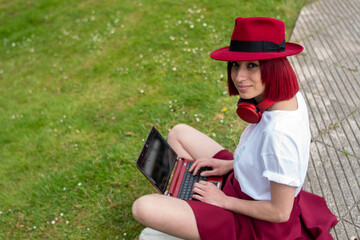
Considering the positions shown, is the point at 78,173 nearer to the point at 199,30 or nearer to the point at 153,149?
the point at 153,149

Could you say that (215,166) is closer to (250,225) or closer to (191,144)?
(191,144)

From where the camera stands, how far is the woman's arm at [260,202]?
1.82m

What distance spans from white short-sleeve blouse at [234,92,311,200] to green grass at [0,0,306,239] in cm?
158

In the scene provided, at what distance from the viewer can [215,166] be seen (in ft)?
8.66

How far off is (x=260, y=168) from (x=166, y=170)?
1.07m

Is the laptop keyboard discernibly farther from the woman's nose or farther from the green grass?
the woman's nose

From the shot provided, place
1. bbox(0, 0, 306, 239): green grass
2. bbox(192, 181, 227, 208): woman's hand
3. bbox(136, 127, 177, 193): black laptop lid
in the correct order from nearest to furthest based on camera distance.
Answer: bbox(192, 181, 227, 208): woman's hand → bbox(136, 127, 177, 193): black laptop lid → bbox(0, 0, 306, 239): green grass

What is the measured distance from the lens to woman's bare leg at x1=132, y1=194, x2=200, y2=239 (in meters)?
2.05

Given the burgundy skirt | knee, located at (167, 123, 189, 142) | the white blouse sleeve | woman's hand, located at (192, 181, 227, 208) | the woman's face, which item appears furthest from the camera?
knee, located at (167, 123, 189, 142)

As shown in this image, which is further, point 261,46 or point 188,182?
point 188,182

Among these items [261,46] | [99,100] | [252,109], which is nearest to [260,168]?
[252,109]

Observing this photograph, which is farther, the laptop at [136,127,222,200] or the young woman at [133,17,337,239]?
the laptop at [136,127,222,200]

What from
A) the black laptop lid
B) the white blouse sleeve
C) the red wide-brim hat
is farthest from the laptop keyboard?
the red wide-brim hat

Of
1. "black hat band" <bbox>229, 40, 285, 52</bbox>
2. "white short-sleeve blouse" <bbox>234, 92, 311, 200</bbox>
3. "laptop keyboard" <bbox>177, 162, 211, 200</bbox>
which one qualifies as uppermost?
"black hat band" <bbox>229, 40, 285, 52</bbox>
